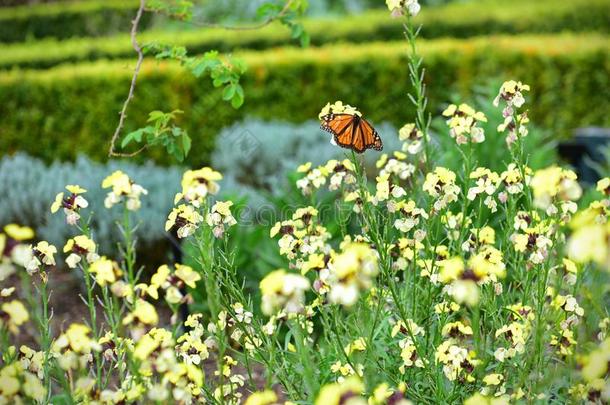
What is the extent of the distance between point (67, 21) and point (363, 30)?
7.46 metres

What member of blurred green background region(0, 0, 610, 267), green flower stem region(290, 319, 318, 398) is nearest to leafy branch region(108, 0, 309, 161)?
green flower stem region(290, 319, 318, 398)

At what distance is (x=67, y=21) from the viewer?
46.3 feet

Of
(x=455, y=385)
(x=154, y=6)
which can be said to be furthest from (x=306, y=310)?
(x=154, y=6)

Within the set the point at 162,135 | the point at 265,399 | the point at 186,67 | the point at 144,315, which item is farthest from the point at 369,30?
the point at 265,399

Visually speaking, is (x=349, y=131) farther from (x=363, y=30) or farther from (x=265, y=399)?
(x=363, y=30)

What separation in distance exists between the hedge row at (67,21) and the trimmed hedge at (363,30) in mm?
5043

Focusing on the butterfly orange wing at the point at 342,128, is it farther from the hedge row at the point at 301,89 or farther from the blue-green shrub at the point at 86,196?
the hedge row at the point at 301,89

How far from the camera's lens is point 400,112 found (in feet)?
20.0

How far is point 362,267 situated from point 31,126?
5678 millimetres

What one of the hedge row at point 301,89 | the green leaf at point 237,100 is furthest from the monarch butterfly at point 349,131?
the hedge row at point 301,89

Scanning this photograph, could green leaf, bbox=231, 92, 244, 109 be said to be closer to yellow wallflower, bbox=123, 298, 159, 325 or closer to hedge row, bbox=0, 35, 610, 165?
yellow wallflower, bbox=123, 298, 159, 325

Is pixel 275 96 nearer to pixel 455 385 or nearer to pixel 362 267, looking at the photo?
pixel 455 385

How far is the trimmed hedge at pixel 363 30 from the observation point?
26.5 ft

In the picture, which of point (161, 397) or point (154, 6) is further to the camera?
point (154, 6)
